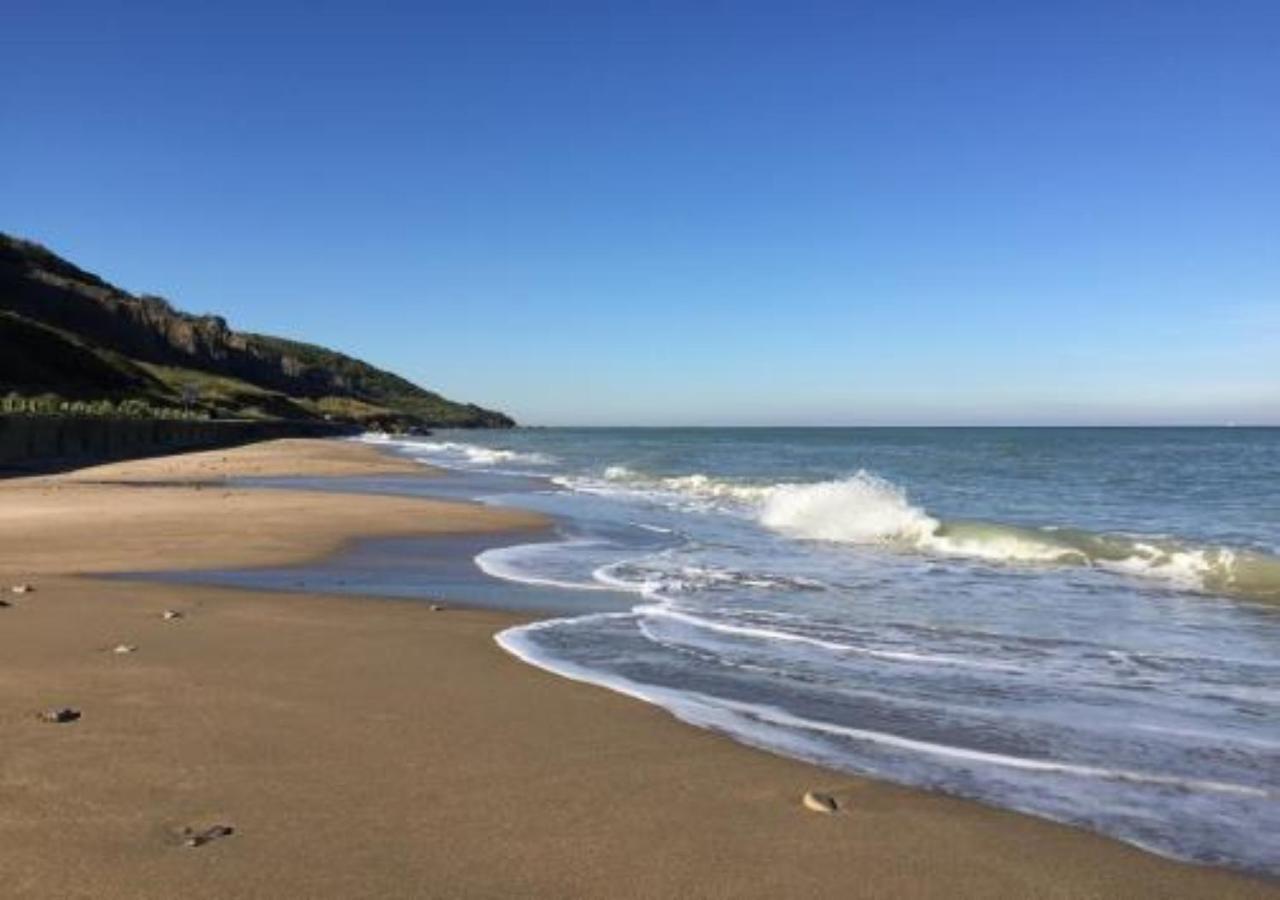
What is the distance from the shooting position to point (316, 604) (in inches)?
421

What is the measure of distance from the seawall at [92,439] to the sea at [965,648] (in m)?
22.1

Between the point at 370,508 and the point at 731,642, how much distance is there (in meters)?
15.1

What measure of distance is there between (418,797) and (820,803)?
5.33ft

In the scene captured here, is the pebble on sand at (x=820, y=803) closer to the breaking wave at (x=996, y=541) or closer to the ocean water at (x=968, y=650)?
the ocean water at (x=968, y=650)

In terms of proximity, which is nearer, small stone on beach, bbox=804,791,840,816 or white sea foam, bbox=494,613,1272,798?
small stone on beach, bbox=804,791,840,816

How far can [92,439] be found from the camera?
45812 mm

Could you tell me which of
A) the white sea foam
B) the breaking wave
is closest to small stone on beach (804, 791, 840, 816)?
the white sea foam

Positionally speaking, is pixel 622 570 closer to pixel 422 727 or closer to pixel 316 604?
pixel 316 604

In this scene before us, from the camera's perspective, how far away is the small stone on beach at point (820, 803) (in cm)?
495

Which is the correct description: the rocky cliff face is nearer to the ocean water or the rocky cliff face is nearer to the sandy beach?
the ocean water

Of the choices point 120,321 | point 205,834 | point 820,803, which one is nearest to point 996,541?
point 820,803

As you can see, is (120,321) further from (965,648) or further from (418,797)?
(418,797)

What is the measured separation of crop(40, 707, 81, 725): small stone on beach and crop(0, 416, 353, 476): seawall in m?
29.2

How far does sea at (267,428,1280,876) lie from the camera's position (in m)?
5.65
